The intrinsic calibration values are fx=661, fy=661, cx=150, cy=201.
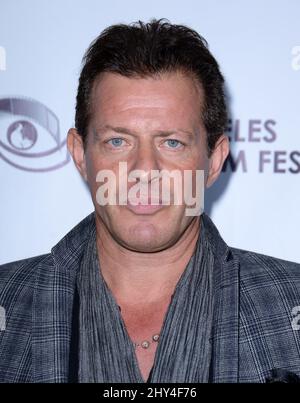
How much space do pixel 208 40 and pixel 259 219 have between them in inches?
29.8

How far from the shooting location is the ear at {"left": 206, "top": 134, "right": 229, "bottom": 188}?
2.27m

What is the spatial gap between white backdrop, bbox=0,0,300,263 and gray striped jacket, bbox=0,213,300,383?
490 mm

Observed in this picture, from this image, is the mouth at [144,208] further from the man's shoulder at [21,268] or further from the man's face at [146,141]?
the man's shoulder at [21,268]

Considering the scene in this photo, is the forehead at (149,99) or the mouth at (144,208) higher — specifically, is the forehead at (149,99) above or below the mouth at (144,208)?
above

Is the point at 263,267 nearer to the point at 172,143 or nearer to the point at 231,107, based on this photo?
the point at 172,143

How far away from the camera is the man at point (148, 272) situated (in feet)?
6.54

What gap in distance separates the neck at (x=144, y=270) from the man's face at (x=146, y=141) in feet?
0.29

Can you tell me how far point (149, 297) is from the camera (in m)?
2.22

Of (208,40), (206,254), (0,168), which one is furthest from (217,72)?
(0,168)

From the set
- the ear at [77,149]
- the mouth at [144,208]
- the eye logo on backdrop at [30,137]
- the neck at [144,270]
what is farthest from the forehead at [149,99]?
the eye logo on backdrop at [30,137]

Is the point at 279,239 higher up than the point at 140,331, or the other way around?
the point at 279,239

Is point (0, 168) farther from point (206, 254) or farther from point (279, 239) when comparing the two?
point (279, 239)

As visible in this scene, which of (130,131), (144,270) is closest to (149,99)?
(130,131)
